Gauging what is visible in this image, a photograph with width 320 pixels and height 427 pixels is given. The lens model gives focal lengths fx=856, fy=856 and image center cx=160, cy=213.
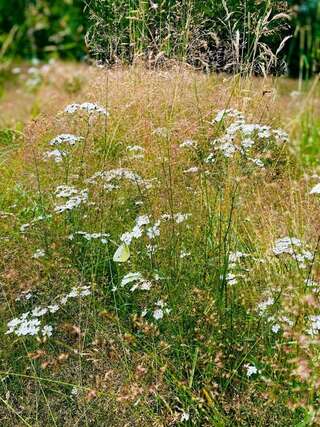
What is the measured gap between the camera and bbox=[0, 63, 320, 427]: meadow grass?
2.46 meters

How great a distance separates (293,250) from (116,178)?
2.55ft

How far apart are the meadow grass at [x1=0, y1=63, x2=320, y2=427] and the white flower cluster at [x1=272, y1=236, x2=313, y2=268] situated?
0.04 ft

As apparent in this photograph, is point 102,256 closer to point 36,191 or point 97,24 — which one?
point 36,191

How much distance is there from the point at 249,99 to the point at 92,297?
947 mm

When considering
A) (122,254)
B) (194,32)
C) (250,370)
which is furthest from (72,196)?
(250,370)

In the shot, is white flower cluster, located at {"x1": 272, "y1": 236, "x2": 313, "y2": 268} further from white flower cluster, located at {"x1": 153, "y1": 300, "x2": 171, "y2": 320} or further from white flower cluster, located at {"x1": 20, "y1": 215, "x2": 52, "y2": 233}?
white flower cluster, located at {"x1": 20, "y1": 215, "x2": 52, "y2": 233}

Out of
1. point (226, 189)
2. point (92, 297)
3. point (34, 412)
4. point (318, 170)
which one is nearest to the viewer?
point (34, 412)

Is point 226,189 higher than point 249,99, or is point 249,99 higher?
point 249,99

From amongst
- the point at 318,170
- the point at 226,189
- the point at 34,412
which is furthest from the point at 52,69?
the point at 34,412

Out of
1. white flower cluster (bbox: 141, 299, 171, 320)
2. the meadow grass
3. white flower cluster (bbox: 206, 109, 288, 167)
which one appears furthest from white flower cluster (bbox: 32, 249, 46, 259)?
white flower cluster (bbox: 206, 109, 288, 167)

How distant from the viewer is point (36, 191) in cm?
328

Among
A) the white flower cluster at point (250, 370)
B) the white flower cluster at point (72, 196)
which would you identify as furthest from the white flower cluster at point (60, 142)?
the white flower cluster at point (250, 370)

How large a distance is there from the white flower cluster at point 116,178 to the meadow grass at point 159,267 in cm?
1

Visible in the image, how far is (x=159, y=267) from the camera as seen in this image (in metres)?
2.74
